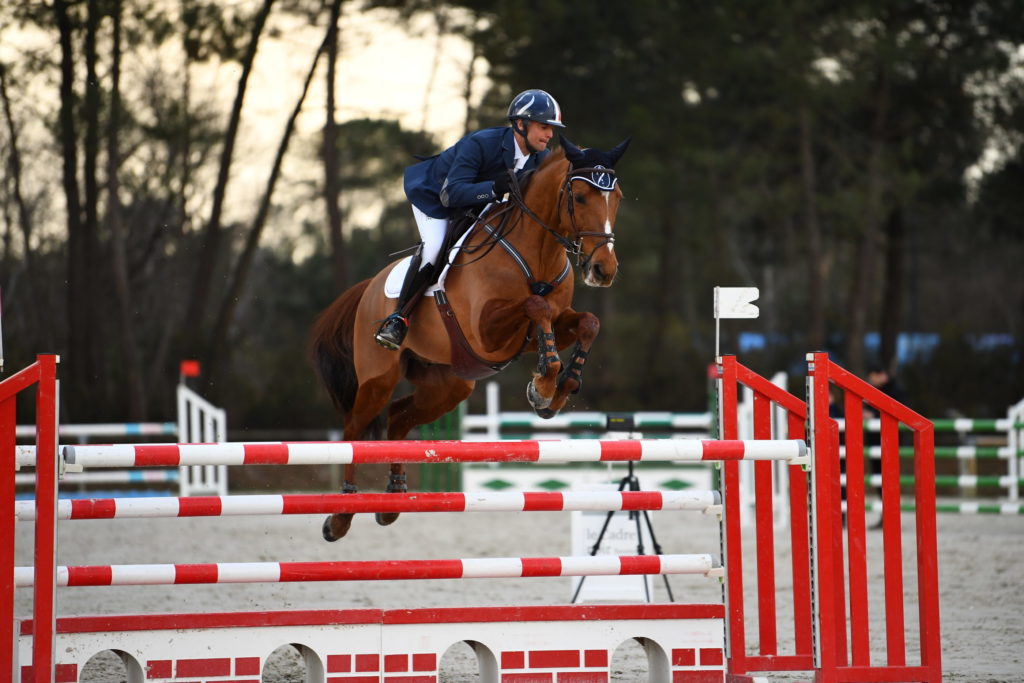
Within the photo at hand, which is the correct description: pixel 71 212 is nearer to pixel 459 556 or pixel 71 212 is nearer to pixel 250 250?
pixel 250 250

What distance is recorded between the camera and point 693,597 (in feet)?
24.2

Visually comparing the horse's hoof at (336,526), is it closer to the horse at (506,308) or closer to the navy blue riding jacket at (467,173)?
the horse at (506,308)

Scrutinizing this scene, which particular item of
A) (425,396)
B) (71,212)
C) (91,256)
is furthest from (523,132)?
(91,256)

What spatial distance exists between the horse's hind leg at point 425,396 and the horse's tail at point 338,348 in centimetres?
34

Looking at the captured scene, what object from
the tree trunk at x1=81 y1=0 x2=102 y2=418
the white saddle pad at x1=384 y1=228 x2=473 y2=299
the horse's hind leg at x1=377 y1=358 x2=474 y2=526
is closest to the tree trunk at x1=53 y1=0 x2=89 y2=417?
the tree trunk at x1=81 y1=0 x2=102 y2=418

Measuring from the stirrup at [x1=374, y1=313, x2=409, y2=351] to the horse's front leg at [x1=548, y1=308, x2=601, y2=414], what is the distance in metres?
0.70

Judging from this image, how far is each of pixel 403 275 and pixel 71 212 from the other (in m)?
12.0

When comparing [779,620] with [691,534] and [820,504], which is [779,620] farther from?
[691,534]

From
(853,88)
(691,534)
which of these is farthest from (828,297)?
(691,534)

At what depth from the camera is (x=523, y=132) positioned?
16.0 ft

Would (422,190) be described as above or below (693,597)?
above

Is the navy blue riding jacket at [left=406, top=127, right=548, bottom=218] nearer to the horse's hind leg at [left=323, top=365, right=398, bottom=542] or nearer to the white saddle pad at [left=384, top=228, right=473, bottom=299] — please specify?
the white saddle pad at [left=384, top=228, right=473, bottom=299]

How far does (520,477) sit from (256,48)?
6850 mm

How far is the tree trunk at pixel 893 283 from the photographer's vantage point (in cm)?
2180
